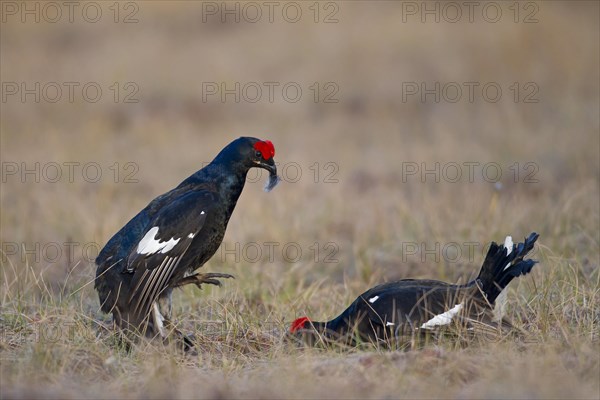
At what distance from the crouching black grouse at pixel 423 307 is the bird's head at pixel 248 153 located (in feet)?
3.13

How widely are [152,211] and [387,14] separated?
9.82 metres

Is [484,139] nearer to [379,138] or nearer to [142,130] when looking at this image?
[379,138]

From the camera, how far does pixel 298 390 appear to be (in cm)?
368

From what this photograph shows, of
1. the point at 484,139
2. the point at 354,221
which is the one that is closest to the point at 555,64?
the point at 484,139

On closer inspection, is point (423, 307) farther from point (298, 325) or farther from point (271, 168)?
point (271, 168)

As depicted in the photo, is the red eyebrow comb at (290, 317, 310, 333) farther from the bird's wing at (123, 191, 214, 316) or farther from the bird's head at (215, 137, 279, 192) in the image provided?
the bird's head at (215, 137, 279, 192)

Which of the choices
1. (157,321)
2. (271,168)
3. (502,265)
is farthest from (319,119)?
(502,265)

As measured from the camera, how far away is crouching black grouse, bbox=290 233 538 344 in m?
4.59

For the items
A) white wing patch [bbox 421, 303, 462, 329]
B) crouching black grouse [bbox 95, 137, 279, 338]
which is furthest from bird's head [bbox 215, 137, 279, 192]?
white wing patch [bbox 421, 303, 462, 329]

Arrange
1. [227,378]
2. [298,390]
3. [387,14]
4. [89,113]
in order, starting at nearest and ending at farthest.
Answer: [298,390]
[227,378]
[89,113]
[387,14]

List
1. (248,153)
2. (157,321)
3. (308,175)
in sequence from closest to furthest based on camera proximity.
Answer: (157,321) < (248,153) < (308,175)

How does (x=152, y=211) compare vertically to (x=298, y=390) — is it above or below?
above

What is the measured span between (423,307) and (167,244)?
1.39m

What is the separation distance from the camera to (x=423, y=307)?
4.61 metres
